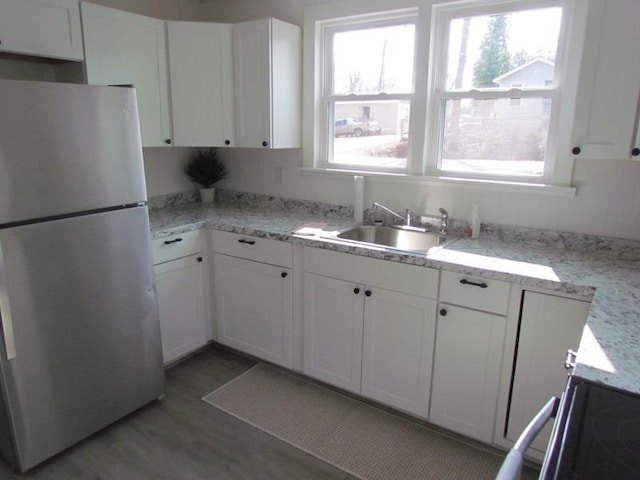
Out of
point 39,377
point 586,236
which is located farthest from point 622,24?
point 39,377

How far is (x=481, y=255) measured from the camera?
6.91ft

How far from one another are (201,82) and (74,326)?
1.64 m

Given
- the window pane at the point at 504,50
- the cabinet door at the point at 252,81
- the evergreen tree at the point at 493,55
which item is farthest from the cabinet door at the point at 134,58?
the evergreen tree at the point at 493,55

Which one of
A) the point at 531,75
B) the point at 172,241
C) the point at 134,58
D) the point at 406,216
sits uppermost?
the point at 134,58

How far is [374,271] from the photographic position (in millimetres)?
2225

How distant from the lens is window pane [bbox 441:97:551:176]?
91.7 inches

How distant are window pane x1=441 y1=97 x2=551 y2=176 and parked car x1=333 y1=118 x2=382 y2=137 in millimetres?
463

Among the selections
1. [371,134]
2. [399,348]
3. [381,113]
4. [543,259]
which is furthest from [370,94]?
[399,348]

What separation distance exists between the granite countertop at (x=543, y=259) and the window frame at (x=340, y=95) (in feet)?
1.09

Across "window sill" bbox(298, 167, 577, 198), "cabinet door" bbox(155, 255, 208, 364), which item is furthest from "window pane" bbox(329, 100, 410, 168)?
"cabinet door" bbox(155, 255, 208, 364)

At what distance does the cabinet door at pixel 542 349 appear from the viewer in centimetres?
179

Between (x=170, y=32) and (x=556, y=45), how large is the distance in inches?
84.6

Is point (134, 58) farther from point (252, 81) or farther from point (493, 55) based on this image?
point (493, 55)

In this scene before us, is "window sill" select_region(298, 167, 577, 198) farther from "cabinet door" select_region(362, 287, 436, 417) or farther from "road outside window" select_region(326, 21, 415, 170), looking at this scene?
"cabinet door" select_region(362, 287, 436, 417)
